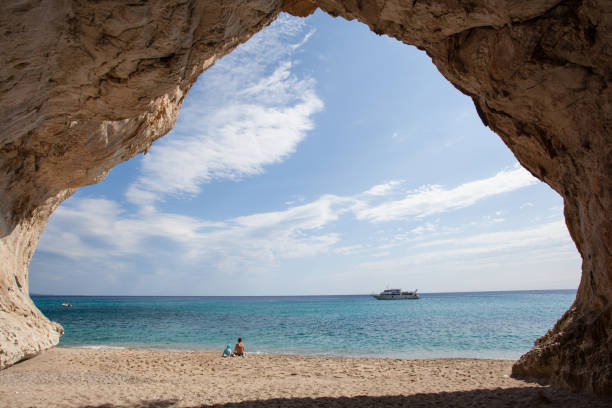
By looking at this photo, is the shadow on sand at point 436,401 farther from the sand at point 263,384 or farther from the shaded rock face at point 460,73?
the shaded rock face at point 460,73

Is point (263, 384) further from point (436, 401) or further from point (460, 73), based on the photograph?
point (460, 73)

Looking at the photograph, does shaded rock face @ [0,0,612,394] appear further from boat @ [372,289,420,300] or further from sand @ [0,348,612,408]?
boat @ [372,289,420,300]

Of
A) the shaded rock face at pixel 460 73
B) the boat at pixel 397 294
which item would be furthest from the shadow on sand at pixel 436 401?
the boat at pixel 397 294

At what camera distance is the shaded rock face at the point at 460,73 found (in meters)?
4.57

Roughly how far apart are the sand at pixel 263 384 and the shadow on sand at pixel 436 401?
21mm

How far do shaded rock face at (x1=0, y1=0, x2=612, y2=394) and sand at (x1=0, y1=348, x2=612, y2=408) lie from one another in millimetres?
1204

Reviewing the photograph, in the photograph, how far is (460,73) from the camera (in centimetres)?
754

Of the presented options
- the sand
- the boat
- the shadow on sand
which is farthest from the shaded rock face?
the boat

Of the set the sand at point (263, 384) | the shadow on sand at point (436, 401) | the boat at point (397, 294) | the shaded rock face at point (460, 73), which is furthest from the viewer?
the boat at point (397, 294)

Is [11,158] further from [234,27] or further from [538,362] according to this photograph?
[538,362]

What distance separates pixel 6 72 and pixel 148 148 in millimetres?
7217

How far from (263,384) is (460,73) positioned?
1006 centimetres

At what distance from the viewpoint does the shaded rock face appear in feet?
15.0

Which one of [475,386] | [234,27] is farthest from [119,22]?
[475,386]
